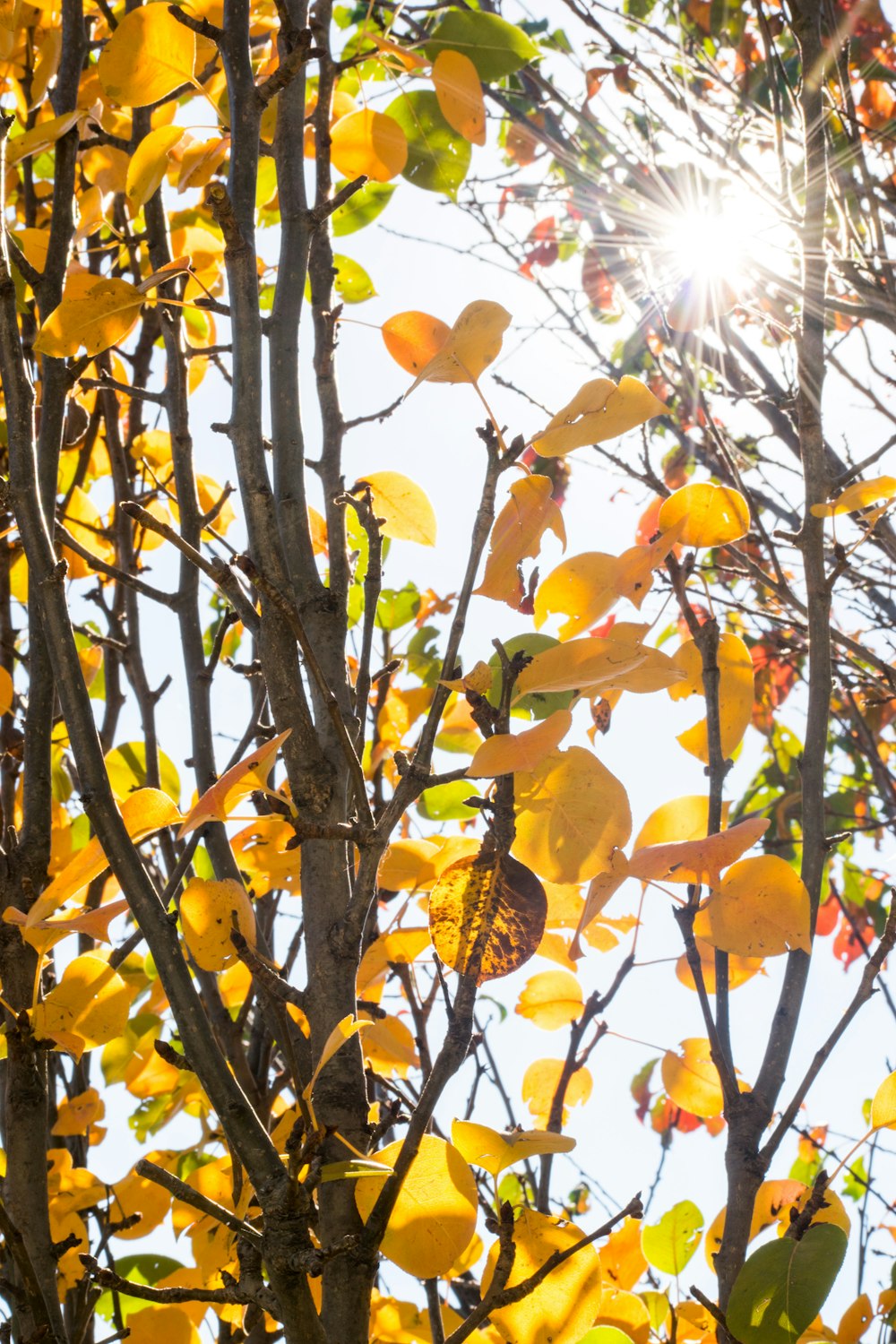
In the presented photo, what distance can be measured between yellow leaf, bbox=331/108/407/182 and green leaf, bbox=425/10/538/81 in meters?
0.12

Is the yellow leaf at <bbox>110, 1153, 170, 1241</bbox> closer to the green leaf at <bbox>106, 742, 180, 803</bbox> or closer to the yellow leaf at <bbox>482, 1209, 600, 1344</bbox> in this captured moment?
the green leaf at <bbox>106, 742, 180, 803</bbox>

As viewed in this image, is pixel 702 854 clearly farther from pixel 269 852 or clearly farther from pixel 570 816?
pixel 269 852

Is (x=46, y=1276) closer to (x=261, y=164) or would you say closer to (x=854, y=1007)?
(x=854, y=1007)

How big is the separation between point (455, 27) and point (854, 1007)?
89 centimetres

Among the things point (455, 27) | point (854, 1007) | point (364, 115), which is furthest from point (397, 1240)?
point (455, 27)

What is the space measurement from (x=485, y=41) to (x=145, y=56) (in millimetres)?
339

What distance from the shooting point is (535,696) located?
758 mm

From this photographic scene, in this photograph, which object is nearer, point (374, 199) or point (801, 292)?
point (801, 292)

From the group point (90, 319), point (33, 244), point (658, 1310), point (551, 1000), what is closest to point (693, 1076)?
point (551, 1000)

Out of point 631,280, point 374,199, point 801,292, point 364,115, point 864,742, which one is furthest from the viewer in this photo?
point 631,280

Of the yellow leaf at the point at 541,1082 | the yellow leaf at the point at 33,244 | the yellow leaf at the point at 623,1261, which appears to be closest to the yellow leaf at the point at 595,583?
the yellow leaf at the point at 541,1082

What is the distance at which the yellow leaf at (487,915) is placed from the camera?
0.58 metres

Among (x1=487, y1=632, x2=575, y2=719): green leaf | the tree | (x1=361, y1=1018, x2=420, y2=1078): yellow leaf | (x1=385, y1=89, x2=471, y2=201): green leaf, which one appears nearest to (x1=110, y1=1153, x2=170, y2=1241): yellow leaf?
the tree

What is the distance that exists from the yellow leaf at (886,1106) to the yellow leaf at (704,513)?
1.29 ft
